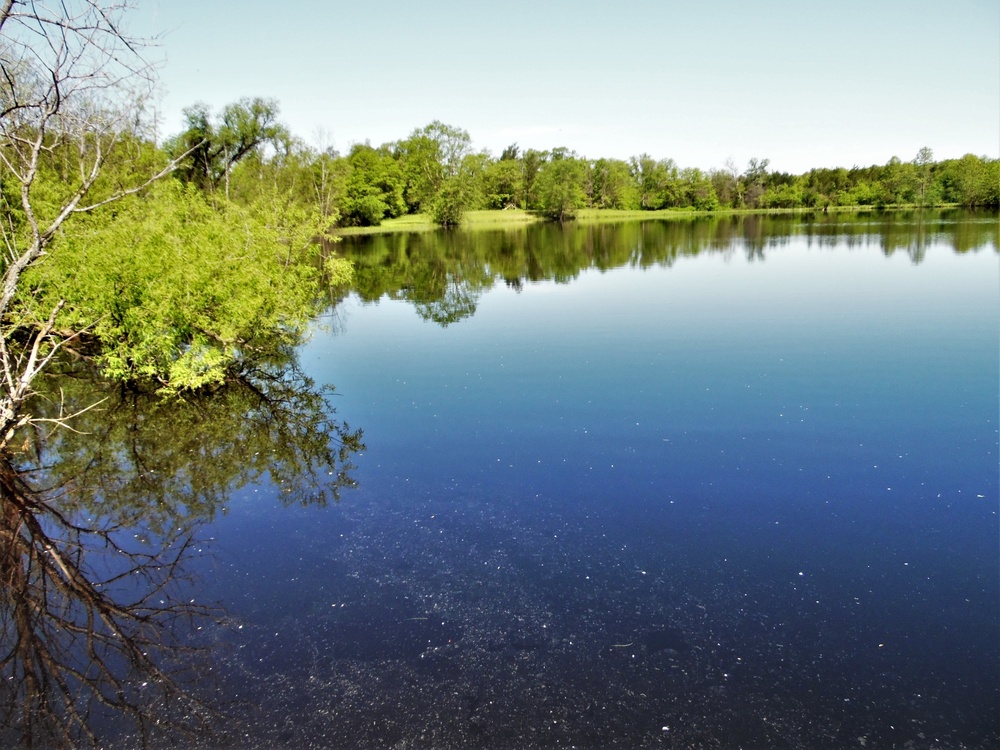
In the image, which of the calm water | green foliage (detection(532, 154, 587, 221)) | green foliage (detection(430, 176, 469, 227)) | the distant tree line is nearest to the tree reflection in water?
the calm water

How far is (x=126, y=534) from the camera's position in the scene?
9867 millimetres

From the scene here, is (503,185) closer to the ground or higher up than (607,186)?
closer to the ground

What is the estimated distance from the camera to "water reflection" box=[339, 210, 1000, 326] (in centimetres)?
3456

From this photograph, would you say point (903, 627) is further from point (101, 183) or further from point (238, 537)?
point (101, 183)

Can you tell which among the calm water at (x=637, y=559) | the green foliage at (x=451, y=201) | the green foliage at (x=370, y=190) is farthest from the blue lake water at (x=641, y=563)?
the green foliage at (x=451, y=201)

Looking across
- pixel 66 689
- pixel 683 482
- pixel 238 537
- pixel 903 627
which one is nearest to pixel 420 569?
pixel 238 537

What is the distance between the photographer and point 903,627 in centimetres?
715

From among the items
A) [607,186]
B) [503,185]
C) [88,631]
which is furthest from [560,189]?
[88,631]

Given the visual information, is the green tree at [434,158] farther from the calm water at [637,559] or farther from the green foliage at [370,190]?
the calm water at [637,559]

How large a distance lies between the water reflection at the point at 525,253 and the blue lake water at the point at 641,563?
1311cm

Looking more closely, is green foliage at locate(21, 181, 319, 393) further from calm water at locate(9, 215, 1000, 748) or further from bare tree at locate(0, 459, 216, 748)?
bare tree at locate(0, 459, 216, 748)

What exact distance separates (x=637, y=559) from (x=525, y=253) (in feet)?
153

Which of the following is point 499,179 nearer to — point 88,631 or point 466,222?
point 466,222

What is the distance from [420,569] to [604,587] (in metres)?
2.47
